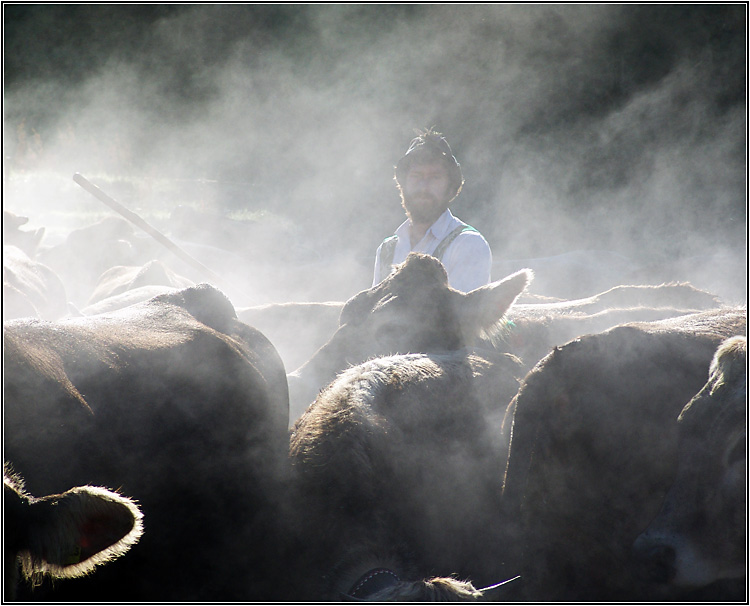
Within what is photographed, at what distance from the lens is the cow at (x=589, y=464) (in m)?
1.85

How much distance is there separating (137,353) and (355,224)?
1022cm

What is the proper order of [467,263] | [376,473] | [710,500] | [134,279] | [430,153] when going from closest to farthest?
1. [710,500]
2. [376,473]
3. [467,263]
4. [430,153]
5. [134,279]

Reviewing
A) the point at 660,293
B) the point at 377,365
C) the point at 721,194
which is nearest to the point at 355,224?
the point at 721,194

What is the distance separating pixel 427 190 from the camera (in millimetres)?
4770

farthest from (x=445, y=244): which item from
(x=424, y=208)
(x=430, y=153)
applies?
(x=430, y=153)

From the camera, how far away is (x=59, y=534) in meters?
1.22

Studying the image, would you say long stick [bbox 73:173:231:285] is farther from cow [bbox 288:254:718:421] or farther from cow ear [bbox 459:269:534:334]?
cow ear [bbox 459:269:534:334]

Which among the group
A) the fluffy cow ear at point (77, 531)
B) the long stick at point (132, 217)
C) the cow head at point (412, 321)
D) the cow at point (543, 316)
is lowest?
the fluffy cow ear at point (77, 531)

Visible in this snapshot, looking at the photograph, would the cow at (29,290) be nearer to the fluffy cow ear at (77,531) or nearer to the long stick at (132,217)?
the long stick at (132,217)

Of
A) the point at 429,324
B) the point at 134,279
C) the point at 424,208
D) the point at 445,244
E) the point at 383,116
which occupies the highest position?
the point at 383,116

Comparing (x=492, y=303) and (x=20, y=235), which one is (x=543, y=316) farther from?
(x=20, y=235)

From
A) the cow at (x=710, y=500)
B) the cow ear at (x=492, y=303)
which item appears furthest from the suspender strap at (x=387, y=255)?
the cow at (x=710, y=500)

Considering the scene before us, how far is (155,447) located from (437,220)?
Answer: 3383mm

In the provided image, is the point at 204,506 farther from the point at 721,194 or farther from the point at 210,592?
the point at 721,194
